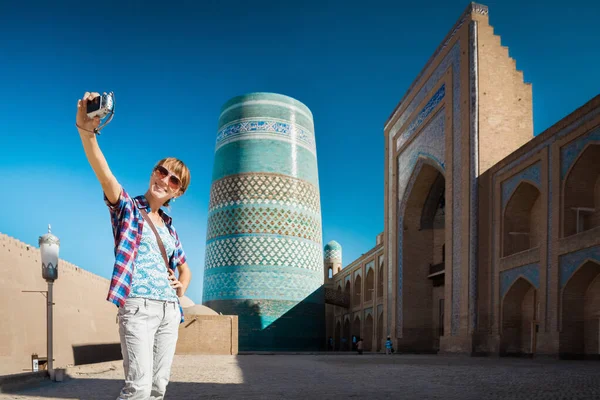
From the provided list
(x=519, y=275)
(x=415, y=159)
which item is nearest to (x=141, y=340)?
(x=519, y=275)

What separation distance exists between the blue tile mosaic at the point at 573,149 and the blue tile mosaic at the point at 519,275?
1.84 metres

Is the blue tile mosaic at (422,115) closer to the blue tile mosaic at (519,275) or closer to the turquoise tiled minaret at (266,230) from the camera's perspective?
the blue tile mosaic at (519,275)

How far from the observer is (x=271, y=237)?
2256 centimetres

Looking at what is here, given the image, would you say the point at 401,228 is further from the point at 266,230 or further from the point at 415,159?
the point at 266,230

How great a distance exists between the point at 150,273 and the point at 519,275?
11.1 meters

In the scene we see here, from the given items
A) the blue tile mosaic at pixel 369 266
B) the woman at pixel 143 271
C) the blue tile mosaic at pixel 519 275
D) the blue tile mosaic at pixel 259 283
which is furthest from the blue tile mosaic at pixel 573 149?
the blue tile mosaic at pixel 369 266

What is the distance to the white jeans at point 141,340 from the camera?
2051 millimetres

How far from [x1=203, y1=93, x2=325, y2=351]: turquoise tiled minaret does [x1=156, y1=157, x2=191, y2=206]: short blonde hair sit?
20.1 meters

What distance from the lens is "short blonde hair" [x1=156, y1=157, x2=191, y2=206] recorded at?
2.31 metres

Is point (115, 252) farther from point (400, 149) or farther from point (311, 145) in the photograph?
point (311, 145)

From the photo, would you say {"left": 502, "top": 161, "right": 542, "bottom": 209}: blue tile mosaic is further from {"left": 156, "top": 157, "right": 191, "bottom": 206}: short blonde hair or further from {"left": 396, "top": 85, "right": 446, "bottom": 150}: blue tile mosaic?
{"left": 156, "top": 157, "right": 191, "bottom": 206}: short blonde hair

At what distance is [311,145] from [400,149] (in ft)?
19.6

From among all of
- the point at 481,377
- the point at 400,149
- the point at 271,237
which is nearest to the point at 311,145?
the point at 271,237

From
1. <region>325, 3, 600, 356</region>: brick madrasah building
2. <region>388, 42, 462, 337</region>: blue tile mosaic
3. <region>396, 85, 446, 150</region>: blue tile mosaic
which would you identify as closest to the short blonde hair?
<region>325, 3, 600, 356</region>: brick madrasah building
